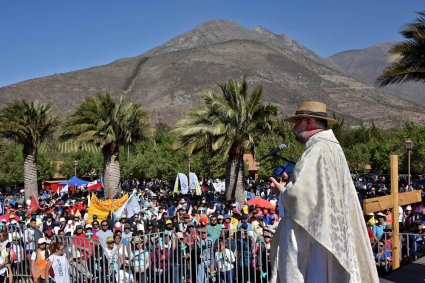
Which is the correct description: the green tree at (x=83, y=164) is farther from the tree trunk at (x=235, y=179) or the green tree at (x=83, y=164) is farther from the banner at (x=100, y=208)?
the banner at (x=100, y=208)

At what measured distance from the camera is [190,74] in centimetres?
19825

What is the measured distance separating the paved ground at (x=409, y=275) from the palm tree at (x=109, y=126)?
19.0 meters

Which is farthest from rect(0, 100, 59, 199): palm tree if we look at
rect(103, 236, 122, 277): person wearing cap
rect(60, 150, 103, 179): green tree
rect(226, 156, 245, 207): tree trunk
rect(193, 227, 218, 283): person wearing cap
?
rect(60, 150, 103, 179): green tree

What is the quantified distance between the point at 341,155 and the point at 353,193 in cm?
27

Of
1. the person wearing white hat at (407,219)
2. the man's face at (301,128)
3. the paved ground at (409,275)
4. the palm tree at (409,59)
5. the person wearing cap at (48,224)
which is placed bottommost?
the person wearing white hat at (407,219)

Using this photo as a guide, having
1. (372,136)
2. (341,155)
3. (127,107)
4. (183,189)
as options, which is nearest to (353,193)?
(341,155)

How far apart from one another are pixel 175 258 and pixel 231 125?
11217mm

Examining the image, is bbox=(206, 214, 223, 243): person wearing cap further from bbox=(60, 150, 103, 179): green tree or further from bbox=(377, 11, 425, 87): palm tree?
bbox=(60, 150, 103, 179): green tree

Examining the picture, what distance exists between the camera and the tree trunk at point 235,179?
21047mm

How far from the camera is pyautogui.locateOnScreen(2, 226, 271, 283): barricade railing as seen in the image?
8.84 metres

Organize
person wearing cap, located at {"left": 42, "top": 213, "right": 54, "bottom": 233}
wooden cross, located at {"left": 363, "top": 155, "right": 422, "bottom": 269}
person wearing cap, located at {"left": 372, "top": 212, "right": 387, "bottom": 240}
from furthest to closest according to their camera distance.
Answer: person wearing cap, located at {"left": 42, "top": 213, "right": 54, "bottom": 233} < person wearing cap, located at {"left": 372, "top": 212, "right": 387, "bottom": 240} < wooden cross, located at {"left": 363, "top": 155, "right": 422, "bottom": 269}

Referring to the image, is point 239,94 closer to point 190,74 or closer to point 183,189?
point 183,189

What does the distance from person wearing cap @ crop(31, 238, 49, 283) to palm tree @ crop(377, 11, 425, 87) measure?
9.33m

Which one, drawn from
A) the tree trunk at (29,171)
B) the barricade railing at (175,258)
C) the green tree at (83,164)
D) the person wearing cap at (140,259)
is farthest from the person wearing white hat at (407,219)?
the green tree at (83,164)
